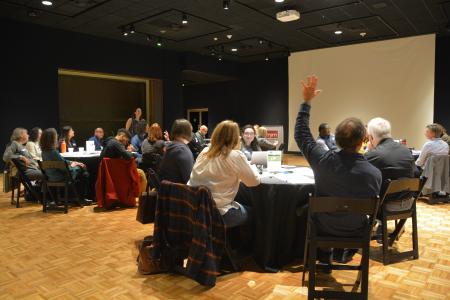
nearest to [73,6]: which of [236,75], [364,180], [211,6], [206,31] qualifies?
[211,6]

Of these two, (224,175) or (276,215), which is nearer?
(224,175)

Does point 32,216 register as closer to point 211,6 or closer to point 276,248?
point 276,248

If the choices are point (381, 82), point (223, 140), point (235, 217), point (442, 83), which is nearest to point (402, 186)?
point (235, 217)

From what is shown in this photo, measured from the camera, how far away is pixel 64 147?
6.53 m

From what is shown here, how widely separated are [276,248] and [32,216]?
358 centimetres

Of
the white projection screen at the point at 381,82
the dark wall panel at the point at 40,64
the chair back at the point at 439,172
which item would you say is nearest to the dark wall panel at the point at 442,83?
the white projection screen at the point at 381,82

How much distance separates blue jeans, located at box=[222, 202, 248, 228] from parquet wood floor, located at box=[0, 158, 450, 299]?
46cm

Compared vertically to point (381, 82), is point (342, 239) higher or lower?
lower

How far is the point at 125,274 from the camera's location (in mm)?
3092

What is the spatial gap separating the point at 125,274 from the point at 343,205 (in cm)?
189

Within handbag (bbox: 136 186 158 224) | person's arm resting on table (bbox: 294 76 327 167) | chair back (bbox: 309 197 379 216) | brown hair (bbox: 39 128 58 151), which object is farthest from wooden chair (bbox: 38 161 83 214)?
chair back (bbox: 309 197 379 216)

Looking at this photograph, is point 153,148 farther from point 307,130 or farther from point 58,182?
point 307,130

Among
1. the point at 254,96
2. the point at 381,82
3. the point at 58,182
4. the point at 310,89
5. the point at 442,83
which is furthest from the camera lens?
the point at 254,96

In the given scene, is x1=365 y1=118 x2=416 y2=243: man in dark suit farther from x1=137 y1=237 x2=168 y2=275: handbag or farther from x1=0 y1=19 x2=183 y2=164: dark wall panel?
x1=0 y1=19 x2=183 y2=164: dark wall panel
